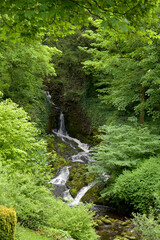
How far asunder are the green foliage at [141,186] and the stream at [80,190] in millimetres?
918

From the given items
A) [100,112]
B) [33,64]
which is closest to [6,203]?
[33,64]

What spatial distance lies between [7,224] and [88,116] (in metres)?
17.2

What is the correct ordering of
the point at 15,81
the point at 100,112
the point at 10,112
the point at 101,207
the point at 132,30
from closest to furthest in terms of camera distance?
1. the point at 132,30
2. the point at 10,112
3. the point at 101,207
4. the point at 15,81
5. the point at 100,112

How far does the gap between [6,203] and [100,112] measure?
616 inches

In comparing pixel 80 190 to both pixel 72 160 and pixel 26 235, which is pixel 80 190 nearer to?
pixel 72 160

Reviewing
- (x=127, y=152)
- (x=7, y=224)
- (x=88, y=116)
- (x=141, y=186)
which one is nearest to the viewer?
(x=7, y=224)

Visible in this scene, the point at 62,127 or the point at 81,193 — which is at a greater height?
the point at 62,127

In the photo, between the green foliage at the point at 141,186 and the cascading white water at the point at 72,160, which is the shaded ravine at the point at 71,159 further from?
the green foliage at the point at 141,186

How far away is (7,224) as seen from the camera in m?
3.05

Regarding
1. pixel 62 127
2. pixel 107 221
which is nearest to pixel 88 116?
pixel 62 127

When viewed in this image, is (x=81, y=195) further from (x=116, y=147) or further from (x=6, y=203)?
(x=6, y=203)

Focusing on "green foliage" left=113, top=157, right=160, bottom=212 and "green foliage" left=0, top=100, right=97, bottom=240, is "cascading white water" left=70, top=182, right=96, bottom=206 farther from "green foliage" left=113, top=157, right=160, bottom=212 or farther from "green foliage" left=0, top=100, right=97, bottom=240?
"green foliage" left=0, top=100, right=97, bottom=240

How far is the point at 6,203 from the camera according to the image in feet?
13.1

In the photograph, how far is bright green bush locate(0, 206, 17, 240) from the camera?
119 inches
